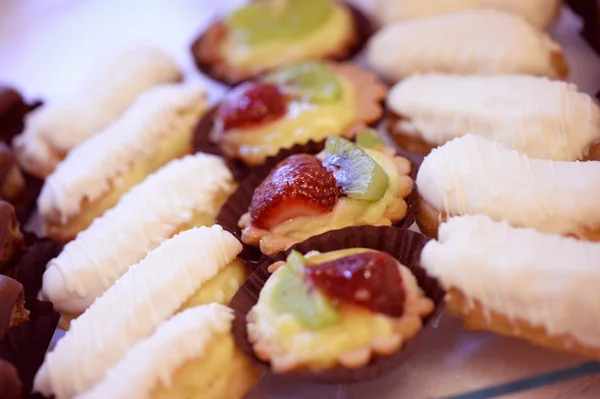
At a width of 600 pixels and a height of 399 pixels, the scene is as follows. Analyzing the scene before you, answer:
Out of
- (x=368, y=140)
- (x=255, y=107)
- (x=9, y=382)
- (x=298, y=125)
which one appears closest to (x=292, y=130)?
(x=298, y=125)

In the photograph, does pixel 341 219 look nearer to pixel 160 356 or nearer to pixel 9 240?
pixel 160 356

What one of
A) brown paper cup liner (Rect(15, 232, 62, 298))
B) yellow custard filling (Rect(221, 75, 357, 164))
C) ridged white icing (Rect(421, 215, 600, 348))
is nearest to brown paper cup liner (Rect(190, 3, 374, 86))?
yellow custard filling (Rect(221, 75, 357, 164))

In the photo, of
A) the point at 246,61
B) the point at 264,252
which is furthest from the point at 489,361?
the point at 246,61

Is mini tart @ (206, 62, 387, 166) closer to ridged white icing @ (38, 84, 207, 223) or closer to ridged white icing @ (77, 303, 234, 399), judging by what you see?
ridged white icing @ (38, 84, 207, 223)

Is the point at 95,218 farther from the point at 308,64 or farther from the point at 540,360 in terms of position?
the point at 540,360

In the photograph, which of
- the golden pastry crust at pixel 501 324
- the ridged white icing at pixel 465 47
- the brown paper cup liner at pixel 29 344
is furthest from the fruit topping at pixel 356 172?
the brown paper cup liner at pixel 29 344

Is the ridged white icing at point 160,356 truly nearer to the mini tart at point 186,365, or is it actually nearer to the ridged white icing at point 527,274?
the mini tart at point 186,365
